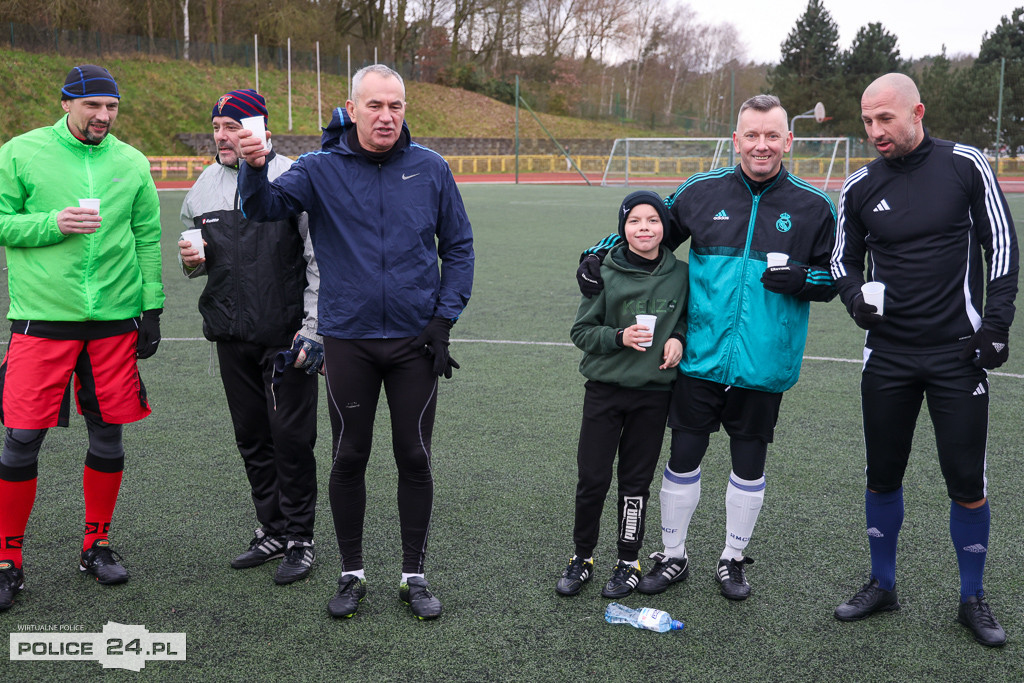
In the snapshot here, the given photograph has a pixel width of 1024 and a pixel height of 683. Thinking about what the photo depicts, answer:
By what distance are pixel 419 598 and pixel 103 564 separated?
136cm

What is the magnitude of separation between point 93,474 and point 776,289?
286 centimetres

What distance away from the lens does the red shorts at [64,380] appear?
3.51m

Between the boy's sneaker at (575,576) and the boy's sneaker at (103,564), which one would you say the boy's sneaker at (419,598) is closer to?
the boy's sneaker at (575,576)

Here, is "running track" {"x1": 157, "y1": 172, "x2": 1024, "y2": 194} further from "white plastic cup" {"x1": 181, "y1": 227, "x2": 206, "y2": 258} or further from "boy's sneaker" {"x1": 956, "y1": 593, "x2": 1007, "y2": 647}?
"white plastic cup" {"x1": 181, "y1": 227, "x2": 206, "y2": 258}

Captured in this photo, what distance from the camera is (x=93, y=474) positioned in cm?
378

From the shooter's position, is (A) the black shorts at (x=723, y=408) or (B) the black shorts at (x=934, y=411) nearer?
(B) the black shorts at (x=934, y=411)

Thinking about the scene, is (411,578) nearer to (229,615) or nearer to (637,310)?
(229,615)

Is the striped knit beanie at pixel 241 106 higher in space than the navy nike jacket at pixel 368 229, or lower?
higher

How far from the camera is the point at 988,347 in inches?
119

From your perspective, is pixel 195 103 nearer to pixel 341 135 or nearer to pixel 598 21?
pixel 598 21

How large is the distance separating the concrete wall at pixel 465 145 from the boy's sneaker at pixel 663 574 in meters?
41.7

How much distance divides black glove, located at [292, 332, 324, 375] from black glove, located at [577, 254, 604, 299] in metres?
1.07

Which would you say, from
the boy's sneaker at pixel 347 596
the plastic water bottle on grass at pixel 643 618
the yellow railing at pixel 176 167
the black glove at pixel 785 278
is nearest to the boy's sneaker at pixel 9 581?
the boy's sneaker at pixel 347 596

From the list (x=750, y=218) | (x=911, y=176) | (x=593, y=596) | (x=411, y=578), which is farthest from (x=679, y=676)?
(x=911, y=176)
